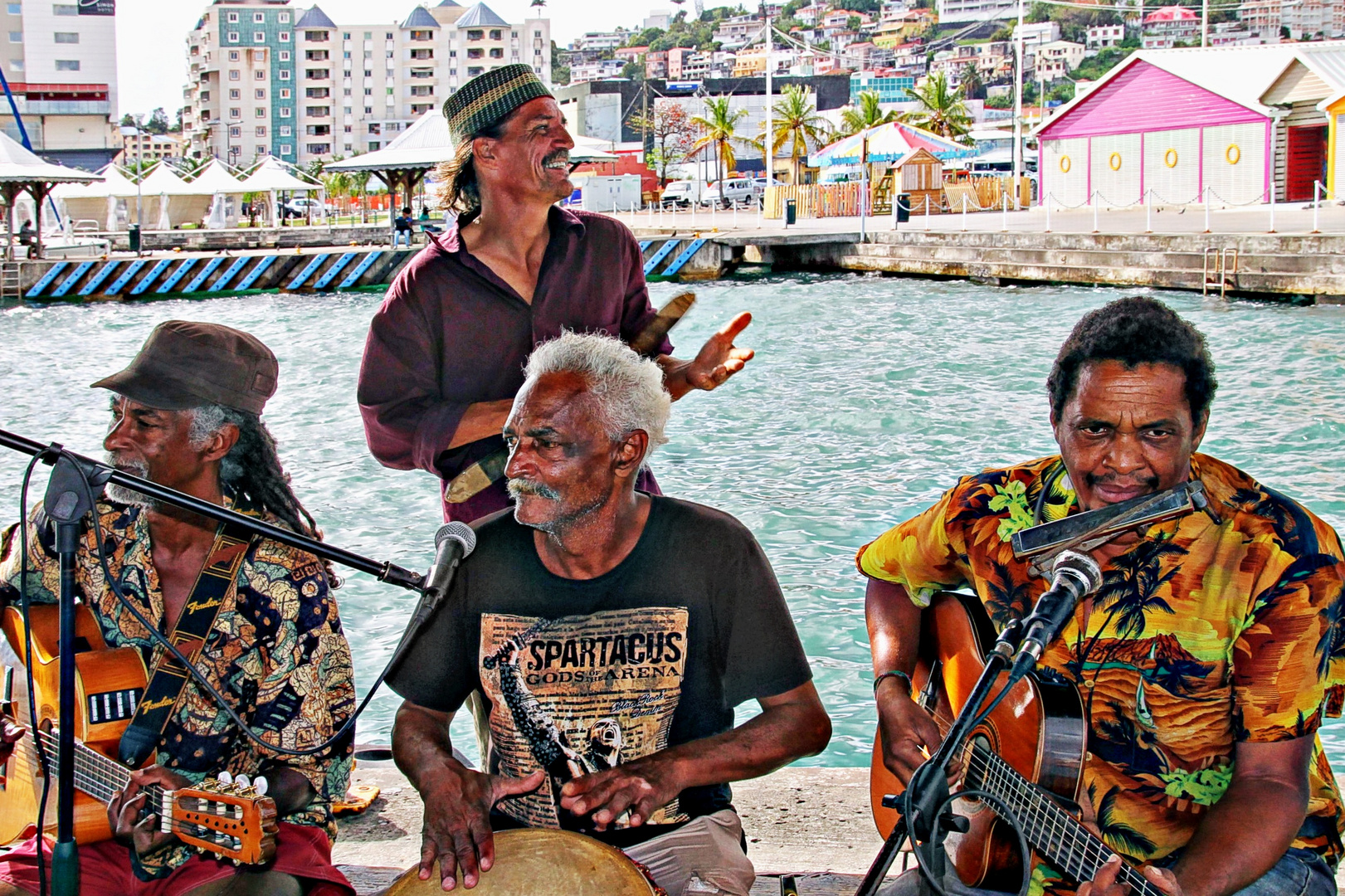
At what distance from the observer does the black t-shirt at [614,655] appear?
2.67m

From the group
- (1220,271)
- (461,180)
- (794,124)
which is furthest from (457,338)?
(794,124)

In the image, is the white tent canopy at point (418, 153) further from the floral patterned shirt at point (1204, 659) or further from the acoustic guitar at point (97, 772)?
the floral patterned shirt at point (1204, 659)

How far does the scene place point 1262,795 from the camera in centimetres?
237

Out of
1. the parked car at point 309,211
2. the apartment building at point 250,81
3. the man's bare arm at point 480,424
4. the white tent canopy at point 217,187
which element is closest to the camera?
the man's bare arm at point 480,424

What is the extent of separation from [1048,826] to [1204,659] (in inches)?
16.0

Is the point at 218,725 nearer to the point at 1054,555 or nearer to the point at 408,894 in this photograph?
the point at 408,894

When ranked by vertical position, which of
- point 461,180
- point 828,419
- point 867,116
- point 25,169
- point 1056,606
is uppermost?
point 867,116

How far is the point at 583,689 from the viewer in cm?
267

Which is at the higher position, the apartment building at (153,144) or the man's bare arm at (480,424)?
the apartment building at (153,144)

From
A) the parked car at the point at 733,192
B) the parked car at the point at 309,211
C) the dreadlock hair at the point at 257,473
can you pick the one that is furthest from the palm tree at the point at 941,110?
the dreadlock hair at the point at 257,473

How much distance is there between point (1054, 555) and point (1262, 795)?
1.80 ft

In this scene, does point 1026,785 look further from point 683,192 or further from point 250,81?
point 250,81

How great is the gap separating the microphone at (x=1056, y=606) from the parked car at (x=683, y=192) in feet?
180

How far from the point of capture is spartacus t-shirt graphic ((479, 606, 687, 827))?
267 centimetres
